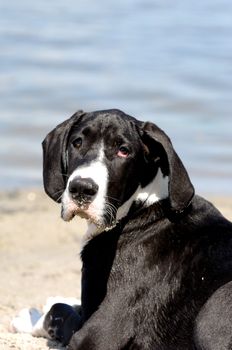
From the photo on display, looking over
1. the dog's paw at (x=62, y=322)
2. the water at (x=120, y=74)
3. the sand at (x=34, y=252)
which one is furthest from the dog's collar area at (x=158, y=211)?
the water at (x=120, y=74)

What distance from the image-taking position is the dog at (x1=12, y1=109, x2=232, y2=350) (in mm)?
6672

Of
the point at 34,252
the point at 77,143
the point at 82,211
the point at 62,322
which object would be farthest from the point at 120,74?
the point at 82,211

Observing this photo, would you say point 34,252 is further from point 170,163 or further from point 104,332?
point 170,163

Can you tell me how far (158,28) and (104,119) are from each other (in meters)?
14.7

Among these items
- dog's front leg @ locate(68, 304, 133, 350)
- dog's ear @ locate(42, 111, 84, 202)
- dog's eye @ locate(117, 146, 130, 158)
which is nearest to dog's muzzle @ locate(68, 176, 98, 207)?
Answer: dog's eye @ locate(117, 146, 130, 158)

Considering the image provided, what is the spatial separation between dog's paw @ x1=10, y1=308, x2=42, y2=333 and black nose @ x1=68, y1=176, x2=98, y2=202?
66.3 inches

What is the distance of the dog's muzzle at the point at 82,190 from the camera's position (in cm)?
639

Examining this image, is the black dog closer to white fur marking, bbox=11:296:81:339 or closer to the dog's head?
the dog's head

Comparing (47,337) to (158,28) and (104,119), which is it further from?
(158,28)

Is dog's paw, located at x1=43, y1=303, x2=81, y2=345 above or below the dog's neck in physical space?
below

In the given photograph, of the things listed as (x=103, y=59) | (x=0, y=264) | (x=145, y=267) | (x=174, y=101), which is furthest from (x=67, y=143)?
(x=103, y=59)

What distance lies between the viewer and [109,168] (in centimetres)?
659

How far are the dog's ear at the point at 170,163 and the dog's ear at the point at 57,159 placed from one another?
0.43 meters

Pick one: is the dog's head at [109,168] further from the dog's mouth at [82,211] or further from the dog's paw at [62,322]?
the dog's paw at [62,322]
